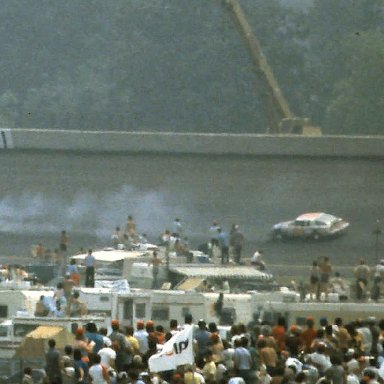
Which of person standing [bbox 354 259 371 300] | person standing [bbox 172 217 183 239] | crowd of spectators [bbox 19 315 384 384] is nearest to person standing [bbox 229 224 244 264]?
person standing [bbox 172 217 183 239]

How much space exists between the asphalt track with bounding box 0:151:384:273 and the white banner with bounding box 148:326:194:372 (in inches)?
1301

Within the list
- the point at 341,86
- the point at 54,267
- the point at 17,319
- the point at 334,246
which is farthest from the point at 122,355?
the point at 341,86

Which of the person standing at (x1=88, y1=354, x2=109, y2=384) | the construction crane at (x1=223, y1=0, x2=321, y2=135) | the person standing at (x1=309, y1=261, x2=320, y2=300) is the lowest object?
the person standing at (x1=88, y1=354, x2=109, y2=384)

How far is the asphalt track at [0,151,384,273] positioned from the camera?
65312 mm

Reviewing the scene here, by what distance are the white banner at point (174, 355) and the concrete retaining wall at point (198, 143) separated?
3469 centimetres

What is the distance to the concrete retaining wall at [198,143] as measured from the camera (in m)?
65.9

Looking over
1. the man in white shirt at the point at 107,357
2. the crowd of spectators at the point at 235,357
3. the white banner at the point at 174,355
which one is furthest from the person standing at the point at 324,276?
the white banner at the point at 174,355

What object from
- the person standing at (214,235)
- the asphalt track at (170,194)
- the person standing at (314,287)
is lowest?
the person standing at (314,287)

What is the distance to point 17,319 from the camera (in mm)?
40062

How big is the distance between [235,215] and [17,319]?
84.4 feet

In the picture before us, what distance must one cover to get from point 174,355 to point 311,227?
108ft

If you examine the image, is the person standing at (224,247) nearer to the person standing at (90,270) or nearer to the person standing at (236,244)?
the person standing at (236,244)

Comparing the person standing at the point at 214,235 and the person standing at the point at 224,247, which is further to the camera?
the person standing at the point at 214,235

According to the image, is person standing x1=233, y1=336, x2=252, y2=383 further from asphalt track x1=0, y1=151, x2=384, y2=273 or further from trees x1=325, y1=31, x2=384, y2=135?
trees x1=325, y1=31, x2=384, y2=135
